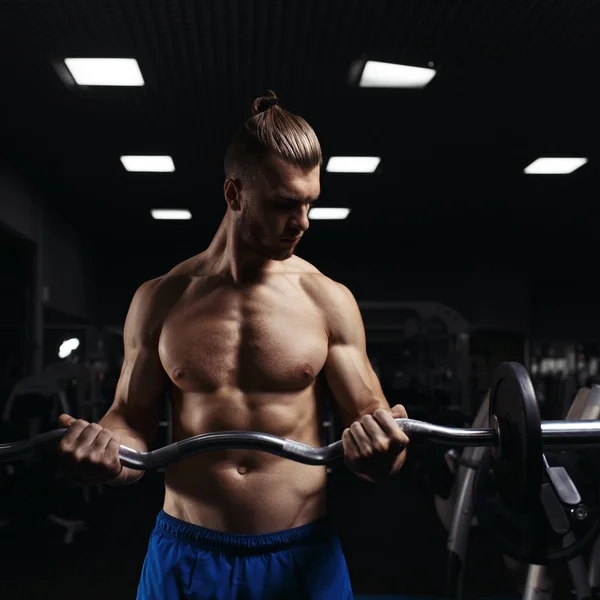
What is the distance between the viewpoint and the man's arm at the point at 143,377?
1.20 meters

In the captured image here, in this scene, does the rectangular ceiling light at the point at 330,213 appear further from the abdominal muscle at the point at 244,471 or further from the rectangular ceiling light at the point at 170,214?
the abdominal muscle at the point at 244,471

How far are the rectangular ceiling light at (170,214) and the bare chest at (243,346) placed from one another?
216 cm

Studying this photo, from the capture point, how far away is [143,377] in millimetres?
1198

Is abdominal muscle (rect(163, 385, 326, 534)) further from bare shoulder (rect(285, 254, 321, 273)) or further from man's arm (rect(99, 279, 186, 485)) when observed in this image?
bare shoulder (rect(285, 254, 321, 273))

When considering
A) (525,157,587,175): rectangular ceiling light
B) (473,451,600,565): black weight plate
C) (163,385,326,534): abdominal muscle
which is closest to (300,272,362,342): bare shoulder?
(163,385,326,534): abdominal muscle

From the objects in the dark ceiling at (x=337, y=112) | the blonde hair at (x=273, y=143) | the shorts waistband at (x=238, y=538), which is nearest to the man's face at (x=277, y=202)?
the blonde hair at (x=273, y=143)

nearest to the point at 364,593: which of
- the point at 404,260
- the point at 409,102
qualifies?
the point at 404,260

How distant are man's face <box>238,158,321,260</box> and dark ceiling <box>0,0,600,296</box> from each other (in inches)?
63.1

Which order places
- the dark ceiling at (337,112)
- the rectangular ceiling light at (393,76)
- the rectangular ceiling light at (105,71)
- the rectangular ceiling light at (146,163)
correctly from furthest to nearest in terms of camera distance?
the rectangular ceiling light at (146,163), the rectangular ceiling light at (393,76), the rectangular ceiling light at (105,71), the dark ceiling at (337,112)

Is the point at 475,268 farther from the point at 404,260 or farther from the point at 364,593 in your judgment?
the point at 364,593

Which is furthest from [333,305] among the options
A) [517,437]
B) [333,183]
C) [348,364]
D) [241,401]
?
[333,183]

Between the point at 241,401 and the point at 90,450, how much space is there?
34 cm

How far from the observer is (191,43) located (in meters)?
2.65

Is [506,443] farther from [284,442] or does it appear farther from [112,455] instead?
[112,455]
